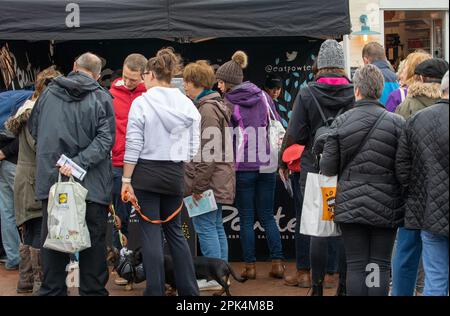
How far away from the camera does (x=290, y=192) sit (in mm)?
6973

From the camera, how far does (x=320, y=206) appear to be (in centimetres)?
544

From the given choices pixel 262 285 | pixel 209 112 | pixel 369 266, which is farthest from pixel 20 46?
pixel 369 266

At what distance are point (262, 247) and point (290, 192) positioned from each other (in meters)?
0.83

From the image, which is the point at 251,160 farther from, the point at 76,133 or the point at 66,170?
the point at 66,170

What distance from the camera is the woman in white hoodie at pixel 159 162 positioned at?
5.43 meters

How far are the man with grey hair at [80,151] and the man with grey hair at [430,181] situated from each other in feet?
6.39

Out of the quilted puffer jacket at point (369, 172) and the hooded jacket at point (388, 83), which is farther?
the hooded jacket at point (388, 83)

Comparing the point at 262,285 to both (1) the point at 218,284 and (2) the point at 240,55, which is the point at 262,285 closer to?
(1) the point at 218,284

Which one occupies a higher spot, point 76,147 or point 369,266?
point 76,147

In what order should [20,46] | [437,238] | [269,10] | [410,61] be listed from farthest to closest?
[20,46] < [269,10] < [410,61] < [437,238]

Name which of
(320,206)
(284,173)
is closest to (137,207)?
(320,206)

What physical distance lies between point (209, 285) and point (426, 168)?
8.05ft

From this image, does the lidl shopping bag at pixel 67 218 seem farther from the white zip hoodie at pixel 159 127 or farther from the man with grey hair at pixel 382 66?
the man with grey hair at pixel 382 66

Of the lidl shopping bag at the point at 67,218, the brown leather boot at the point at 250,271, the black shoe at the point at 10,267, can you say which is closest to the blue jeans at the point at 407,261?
the brown leather boot at the point at 250,271
